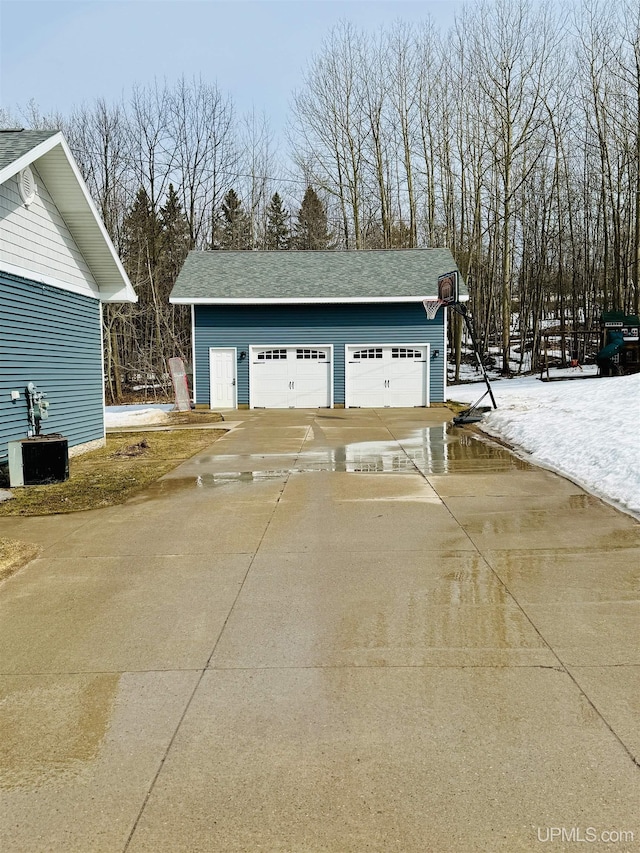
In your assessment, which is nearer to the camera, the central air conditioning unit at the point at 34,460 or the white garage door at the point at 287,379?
the central air conditioning unit at the point at 34,460

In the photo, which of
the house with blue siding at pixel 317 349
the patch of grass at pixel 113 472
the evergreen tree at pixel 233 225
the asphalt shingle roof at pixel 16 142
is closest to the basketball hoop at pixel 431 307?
the house with blue siding at pixel 317 349

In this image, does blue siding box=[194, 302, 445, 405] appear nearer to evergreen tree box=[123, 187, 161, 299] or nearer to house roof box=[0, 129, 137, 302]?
house roof box=[0, 129, 137, 302]

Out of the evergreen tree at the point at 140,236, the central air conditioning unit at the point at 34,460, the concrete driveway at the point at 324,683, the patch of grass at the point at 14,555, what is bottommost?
the concrete driveway at the point at 324,683

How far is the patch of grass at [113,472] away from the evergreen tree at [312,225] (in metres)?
28.9

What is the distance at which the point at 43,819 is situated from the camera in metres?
2.46

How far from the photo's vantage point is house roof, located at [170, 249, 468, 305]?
69.2ft

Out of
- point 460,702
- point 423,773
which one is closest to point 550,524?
point 460,702

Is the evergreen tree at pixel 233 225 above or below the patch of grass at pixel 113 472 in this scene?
above

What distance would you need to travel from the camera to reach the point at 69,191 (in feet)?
36.4

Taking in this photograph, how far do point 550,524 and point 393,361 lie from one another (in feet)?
50.0

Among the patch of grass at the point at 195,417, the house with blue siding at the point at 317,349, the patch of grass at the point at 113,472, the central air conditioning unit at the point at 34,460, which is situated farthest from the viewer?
the house with blue siding at the point at 317,349

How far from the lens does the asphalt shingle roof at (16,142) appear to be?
8.92 m

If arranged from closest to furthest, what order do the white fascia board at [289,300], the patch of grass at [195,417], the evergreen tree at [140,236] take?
the patch of grass at [195,417] < the white fascia board at [289,300] < the evergreen tree at [140,236]

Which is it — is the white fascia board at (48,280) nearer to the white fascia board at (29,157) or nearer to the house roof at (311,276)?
the white fascia board at (29,157)
